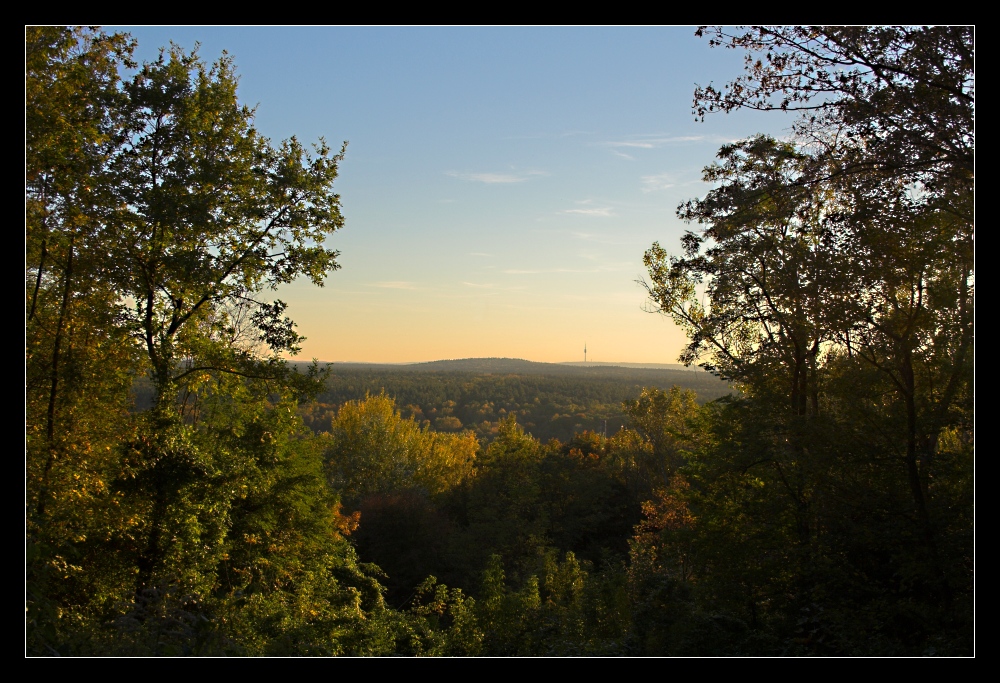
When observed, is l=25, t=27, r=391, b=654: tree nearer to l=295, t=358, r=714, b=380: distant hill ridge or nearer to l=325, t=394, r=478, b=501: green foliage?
l=325, t=394, r=478, b=501: green foliage

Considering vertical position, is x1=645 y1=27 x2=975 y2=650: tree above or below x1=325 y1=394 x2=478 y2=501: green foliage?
above

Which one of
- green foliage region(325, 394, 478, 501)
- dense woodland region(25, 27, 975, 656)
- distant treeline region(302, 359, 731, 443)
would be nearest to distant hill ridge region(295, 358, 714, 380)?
distant treeline region(302, 359, 731, 443)

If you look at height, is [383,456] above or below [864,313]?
below

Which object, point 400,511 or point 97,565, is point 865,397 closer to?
point 97,565

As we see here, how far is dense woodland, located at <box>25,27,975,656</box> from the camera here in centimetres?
713

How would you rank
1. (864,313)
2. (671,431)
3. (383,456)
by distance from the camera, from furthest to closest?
(383,456) → (671,431) → (864,313)

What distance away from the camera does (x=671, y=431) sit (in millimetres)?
14844

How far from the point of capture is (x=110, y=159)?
9203 millimetres

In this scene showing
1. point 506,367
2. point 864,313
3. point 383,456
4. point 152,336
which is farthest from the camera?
point 506,367

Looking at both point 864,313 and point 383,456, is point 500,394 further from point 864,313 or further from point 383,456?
point 864,313

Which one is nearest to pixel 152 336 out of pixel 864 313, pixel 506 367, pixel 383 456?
pixel 864 313
